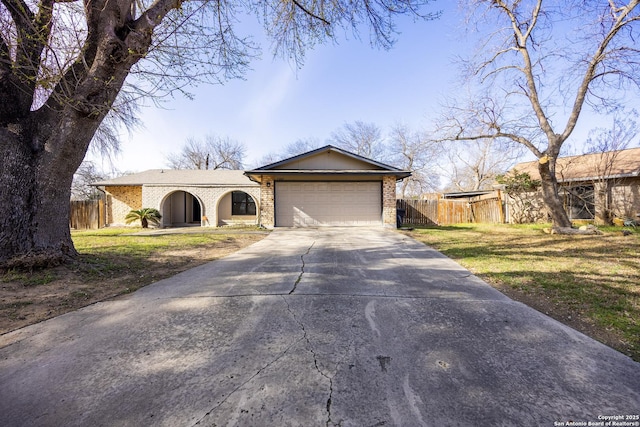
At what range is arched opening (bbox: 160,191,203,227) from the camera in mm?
16547

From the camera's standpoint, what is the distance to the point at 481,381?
1862mm

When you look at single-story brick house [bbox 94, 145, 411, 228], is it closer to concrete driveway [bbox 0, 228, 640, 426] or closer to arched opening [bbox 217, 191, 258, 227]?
arched opening [bbox 217, 191, 258, 227]

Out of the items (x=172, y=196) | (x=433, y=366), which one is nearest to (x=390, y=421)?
(x=433, y=366)

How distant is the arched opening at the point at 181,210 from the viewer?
16547 millimetres

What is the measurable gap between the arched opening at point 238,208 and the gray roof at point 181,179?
915 mm

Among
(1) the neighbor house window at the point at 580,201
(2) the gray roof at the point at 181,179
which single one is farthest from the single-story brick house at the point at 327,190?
(1) the neighbor house window at the point at 580,201

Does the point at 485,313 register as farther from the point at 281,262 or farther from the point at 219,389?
the point at 281,262

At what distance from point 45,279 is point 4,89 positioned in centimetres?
334

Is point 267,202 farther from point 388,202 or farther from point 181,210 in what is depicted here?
point 181,210

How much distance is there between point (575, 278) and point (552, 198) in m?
7.65

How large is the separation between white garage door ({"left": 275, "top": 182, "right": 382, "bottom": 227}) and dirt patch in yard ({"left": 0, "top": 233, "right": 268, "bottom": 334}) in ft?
21.1

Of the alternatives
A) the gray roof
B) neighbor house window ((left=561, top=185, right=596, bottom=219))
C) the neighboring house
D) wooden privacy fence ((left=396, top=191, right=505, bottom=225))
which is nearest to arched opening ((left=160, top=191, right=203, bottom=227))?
the gray roof

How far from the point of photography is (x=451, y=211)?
17109 millimetres

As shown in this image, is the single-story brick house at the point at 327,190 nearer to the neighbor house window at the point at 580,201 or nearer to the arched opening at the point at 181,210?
the arched opening at the point at 181,210
